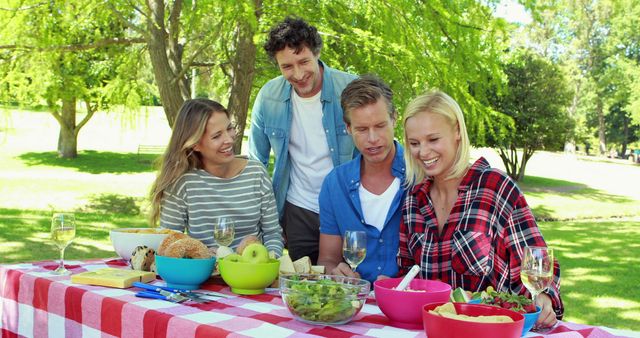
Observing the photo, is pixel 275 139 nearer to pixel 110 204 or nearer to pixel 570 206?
pixel 110 204

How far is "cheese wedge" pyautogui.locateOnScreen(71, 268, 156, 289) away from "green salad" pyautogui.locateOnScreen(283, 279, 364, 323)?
0.84 m

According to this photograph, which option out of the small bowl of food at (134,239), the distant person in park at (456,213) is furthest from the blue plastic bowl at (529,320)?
the small bowl of food at (134,239)

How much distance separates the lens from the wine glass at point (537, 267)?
208cm

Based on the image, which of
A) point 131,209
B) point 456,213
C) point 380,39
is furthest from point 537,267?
point 131,209

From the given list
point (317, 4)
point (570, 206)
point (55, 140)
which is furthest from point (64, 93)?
point (55, 140)

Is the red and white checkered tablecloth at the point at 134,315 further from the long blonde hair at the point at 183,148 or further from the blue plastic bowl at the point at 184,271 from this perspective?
the long blonde hair at the point at 183,148

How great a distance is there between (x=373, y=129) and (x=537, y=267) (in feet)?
3.86

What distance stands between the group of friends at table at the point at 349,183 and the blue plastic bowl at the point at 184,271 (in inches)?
25.0

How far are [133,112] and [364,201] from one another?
9.32 meters

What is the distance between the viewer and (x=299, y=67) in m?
3.68

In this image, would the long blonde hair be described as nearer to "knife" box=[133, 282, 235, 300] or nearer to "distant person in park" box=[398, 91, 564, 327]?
"knife" box=[133, 282, 235, 300]

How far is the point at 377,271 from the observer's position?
3064 millimetres

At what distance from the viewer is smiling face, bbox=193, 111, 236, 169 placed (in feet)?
11.0

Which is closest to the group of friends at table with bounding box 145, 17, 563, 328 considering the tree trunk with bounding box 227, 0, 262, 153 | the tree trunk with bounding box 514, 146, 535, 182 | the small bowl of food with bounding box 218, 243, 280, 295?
the small bowl of food with bounding box 218, 243, 280, 295
